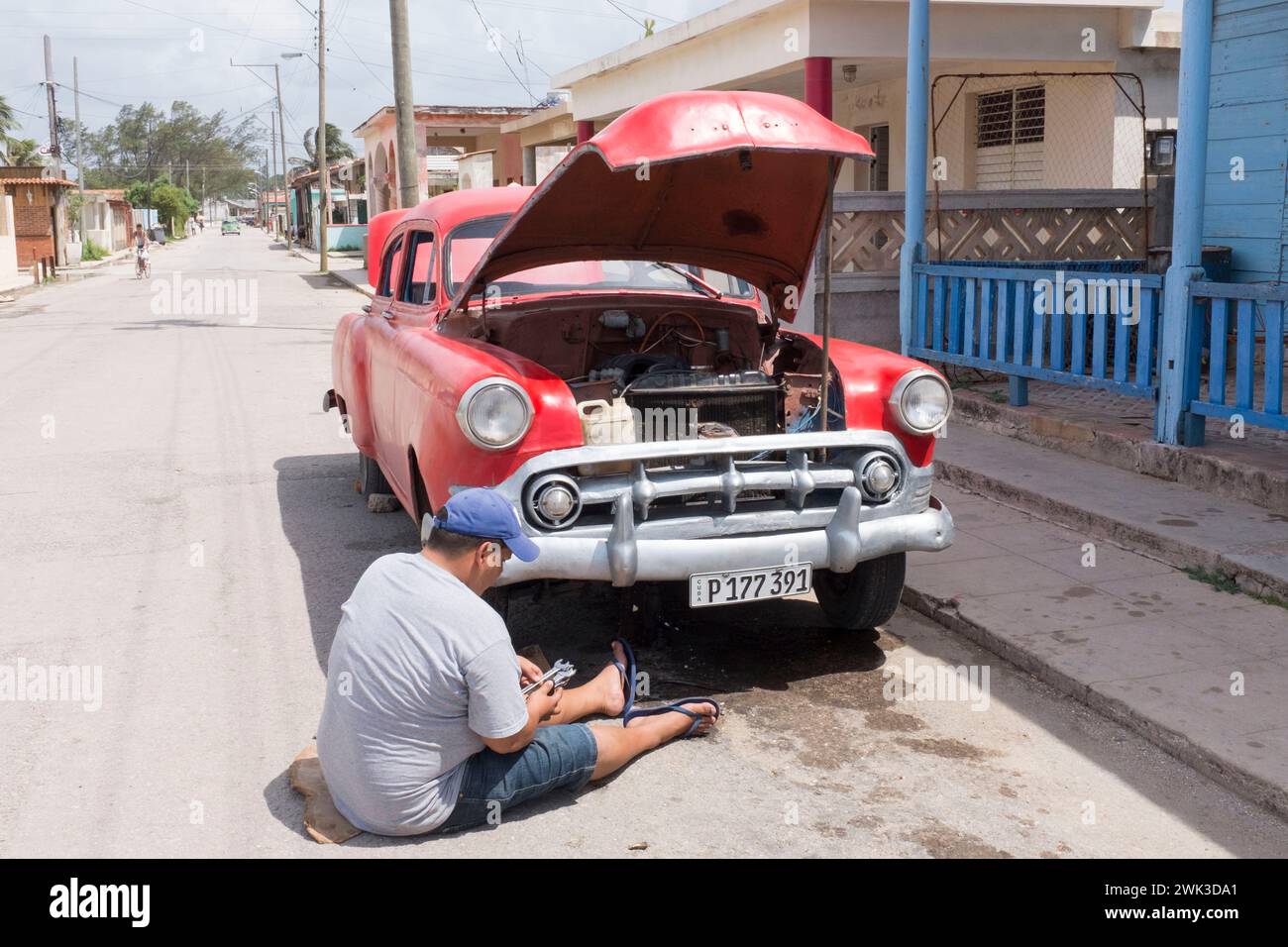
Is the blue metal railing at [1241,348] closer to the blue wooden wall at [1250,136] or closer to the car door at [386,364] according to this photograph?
the blue wooden wall at [1250,136]

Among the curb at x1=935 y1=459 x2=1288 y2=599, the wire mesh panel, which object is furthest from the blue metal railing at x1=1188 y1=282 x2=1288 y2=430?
the wire mesh panel

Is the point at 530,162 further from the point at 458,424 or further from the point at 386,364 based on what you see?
the point at 458,424

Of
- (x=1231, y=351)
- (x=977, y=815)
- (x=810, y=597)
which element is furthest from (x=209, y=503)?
(x=1231, y=351)

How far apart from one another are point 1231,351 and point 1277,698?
647 centimetres

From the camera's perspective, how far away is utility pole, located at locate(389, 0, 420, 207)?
1777 centimetres

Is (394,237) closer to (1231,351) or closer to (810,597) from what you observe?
(810,597)

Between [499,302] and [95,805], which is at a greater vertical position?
[499,302]

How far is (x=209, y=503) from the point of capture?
310 inches

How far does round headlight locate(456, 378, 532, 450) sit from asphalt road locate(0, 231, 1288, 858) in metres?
1.11

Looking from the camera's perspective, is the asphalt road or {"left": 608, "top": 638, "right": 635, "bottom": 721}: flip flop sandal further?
{"left": 608, "top": 638, "right": 635, "bottom": 721}: flip flop sandal

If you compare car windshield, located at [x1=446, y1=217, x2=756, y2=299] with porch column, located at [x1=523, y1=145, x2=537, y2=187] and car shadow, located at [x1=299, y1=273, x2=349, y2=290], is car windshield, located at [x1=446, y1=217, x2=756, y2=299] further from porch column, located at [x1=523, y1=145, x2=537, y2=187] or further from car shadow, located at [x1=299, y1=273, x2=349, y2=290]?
car shadow, located at [x1=299, y1=273, x2=349, y2=290]

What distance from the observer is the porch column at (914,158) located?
9695mm

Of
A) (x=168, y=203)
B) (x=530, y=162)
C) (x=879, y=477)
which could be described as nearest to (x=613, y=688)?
(x=879, y=477)

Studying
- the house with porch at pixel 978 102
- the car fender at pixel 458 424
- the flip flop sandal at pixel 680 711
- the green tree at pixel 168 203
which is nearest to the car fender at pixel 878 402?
the car fender at pixel 458 424
